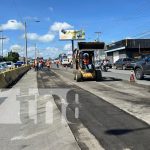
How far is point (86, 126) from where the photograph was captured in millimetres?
10609

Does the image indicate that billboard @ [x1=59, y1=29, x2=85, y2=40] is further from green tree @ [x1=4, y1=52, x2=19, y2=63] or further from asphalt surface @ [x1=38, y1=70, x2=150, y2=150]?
asphalt surface @ [x1=38, y1=70, x2=150, y2=150]

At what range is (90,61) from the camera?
29.8 metres

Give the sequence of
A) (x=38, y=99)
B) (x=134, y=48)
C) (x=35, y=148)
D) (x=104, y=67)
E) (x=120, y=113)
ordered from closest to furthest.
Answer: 1. (x=35, y=148)
2. (x=120, y=113)
3. (x=38, y=99)
4. (x=104, y=67)
5. (x=134, y=48)

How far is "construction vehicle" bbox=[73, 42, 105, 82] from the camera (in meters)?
28.7

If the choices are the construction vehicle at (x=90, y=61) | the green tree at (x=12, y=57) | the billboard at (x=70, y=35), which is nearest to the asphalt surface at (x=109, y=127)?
the construction vehicle at (x=90, y=61)

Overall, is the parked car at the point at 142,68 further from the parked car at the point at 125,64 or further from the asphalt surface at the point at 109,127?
the parked car at the point at 125,64

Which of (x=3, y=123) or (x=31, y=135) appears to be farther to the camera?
(x=3, y=123)

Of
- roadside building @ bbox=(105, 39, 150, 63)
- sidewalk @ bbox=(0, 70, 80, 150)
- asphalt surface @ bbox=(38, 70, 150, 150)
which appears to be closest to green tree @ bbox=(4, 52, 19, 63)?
roadside building @ bbox=(105, 39, 150, 63)

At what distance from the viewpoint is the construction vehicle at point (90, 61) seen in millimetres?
28656

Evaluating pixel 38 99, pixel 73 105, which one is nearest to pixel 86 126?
pixel 73 105

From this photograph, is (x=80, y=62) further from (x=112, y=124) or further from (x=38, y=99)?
(x=112, y=124)

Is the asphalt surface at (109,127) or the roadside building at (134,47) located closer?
the asphalt surface at (109,127)

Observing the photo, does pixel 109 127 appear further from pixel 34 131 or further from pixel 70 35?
pixel 70 35

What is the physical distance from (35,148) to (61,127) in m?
2.23
